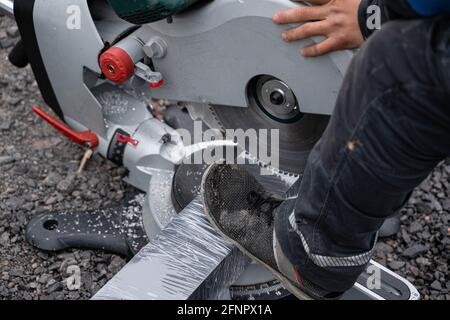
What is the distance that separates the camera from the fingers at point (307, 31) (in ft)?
5.32

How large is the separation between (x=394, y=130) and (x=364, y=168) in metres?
0.11

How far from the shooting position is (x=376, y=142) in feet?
4.17

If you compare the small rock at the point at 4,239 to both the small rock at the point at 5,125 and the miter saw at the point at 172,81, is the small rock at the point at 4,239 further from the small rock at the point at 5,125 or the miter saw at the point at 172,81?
the small rock at the point at 5,125

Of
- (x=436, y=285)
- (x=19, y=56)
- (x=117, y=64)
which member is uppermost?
(x=117, y=64)

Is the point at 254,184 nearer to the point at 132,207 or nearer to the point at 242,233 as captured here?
the point at 242,233

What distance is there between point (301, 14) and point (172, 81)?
1.68ft

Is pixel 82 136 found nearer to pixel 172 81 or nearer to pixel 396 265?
pixel 172 81

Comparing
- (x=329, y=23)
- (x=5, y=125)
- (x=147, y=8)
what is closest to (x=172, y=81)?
(x=147, y=8)

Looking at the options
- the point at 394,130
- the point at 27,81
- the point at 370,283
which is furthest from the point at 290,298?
the point at 27,81

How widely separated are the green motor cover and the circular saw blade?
1.29ft

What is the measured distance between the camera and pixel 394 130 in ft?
4.07

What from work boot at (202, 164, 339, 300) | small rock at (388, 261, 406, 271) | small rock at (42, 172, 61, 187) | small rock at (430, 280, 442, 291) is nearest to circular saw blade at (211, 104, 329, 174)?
work boot at (202, 164, 339, 300)

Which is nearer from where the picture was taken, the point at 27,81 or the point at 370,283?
the point at 370,283
